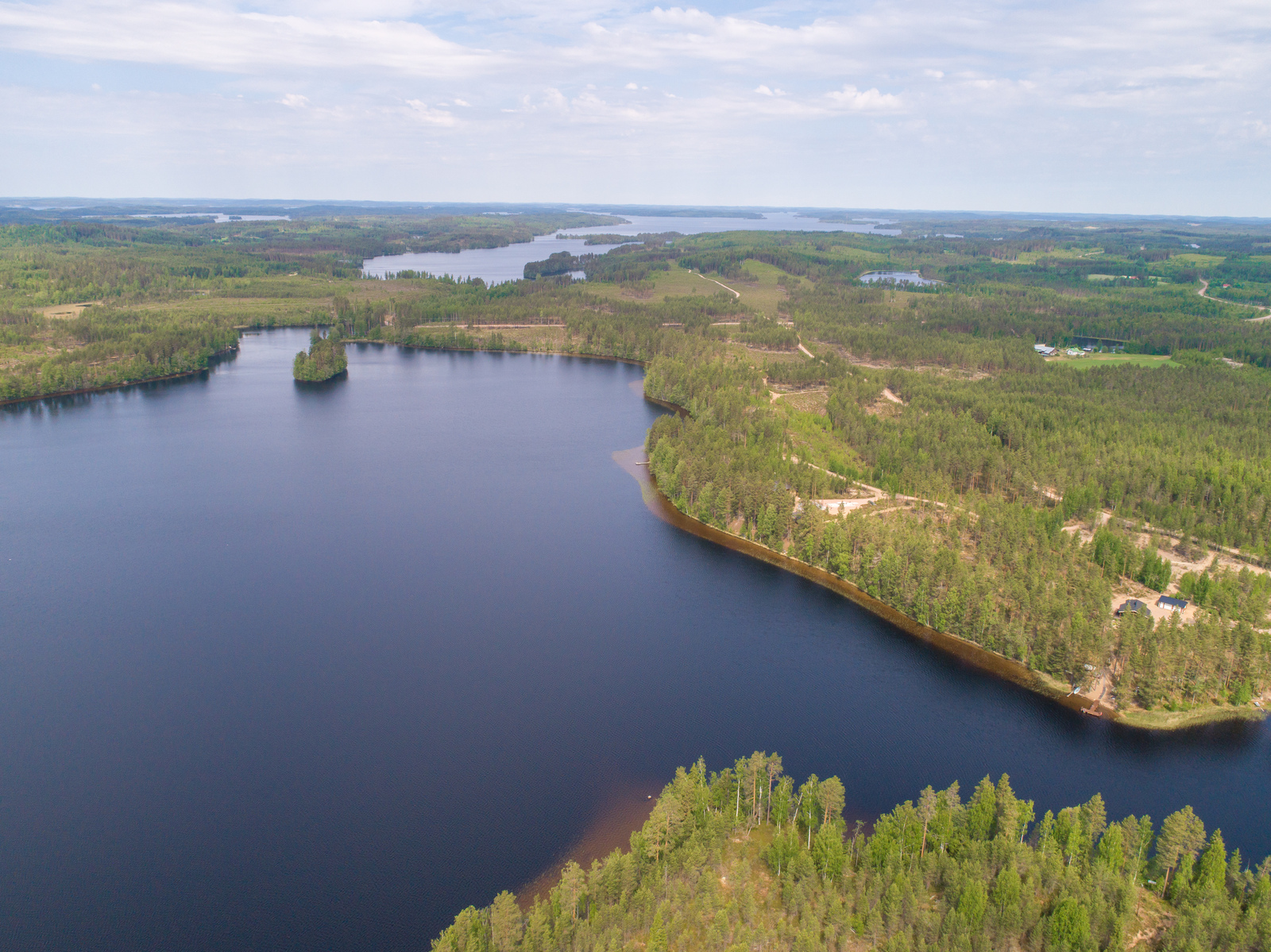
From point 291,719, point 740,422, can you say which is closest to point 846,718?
point 291,719

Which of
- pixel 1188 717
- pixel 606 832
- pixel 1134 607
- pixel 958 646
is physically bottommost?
pixel 606 832

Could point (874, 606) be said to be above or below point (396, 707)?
above

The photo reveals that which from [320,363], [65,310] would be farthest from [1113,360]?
[65,310]

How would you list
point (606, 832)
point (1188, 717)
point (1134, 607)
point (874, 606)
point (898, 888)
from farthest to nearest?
point (874, 606) → point (1134, 607) → point (1188, 717) → point (606, 832) → point (898, 888)

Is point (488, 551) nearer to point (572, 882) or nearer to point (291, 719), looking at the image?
point (291, 719)

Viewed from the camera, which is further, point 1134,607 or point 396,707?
point 1134,607

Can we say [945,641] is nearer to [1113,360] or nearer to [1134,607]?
[1134,607]

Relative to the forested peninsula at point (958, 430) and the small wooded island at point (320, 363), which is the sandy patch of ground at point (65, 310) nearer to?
the forested peninsula at point (958, 430)
